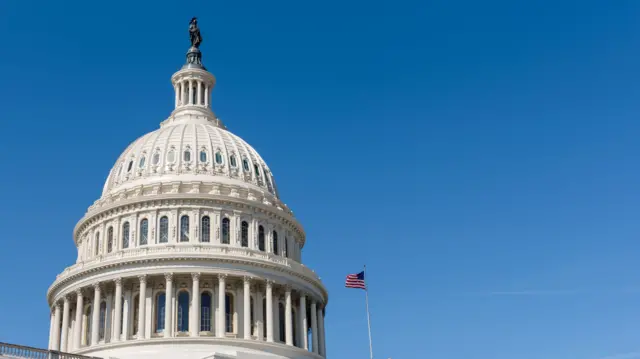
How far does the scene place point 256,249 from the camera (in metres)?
79.9

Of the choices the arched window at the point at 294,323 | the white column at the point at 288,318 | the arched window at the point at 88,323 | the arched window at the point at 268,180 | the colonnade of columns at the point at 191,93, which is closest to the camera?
the white column at the point at 288,318

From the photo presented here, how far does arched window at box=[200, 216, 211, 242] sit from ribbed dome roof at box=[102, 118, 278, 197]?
430 cm

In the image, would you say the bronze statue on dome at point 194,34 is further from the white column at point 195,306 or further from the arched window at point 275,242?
the white column at point 195,306

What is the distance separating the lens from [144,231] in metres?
79.6

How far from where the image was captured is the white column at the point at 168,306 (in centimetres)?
7231

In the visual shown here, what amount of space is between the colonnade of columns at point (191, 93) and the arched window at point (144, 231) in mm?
20492

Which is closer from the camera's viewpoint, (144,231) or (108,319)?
(108,319)

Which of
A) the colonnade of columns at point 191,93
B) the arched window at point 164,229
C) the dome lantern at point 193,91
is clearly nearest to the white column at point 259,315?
the arched window at point 164,229

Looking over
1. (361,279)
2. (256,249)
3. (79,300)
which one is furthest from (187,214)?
(361,279)

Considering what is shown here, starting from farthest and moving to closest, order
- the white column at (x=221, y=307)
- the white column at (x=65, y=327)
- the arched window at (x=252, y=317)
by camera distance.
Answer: the white column at (x=65, y=327), the arched window at (x=252, y=317), the white column at (x=221, y=307)

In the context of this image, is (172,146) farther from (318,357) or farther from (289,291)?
(318,357)

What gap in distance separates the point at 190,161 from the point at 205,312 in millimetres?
16965

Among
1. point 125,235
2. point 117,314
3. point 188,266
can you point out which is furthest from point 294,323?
point 125,235

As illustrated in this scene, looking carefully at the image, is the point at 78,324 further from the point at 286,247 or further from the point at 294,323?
the point at 286,247
